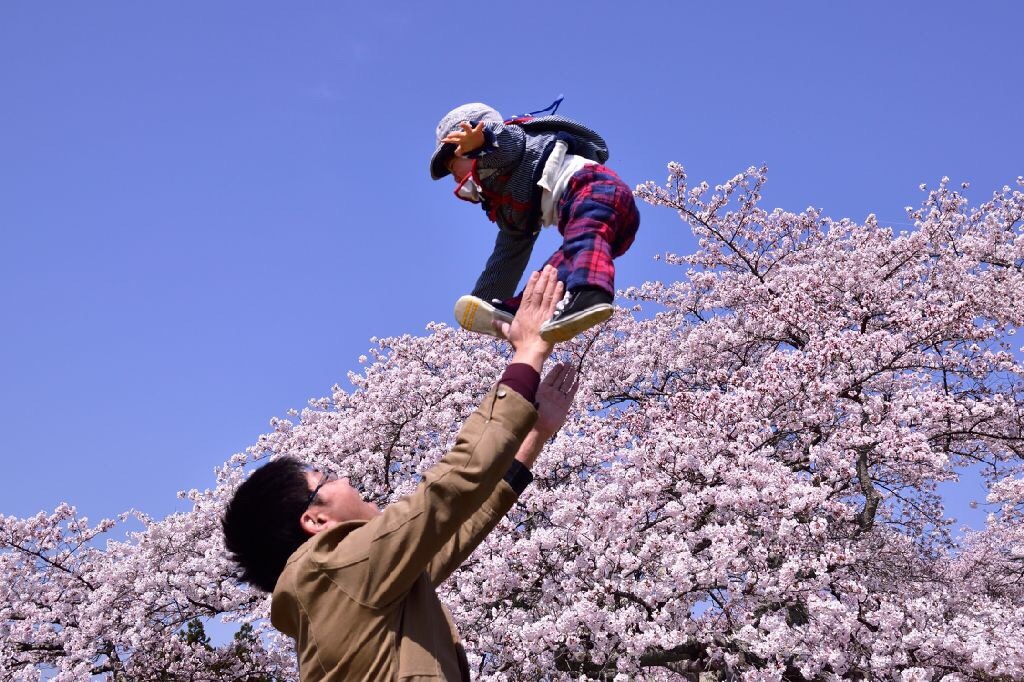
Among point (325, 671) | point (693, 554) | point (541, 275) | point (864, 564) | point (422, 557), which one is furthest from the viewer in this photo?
point (864, 564)

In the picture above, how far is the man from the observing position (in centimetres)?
205

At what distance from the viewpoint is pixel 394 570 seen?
206cm

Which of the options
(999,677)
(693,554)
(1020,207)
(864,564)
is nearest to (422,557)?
(693,554)

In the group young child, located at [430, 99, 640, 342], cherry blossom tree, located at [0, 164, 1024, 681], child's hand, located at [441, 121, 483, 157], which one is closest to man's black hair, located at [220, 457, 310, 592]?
young child, located at [430, 99, 640, 342]

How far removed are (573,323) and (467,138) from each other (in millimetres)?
893

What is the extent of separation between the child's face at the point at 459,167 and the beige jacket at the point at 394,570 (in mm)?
1249

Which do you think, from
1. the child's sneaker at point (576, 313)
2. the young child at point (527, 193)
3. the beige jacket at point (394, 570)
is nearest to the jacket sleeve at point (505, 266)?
the young child at point (527, 193)

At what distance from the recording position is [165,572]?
10234mm

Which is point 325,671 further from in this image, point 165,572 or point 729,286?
point 729,286

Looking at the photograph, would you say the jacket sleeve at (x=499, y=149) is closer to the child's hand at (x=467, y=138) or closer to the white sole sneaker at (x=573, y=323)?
the child's hand at (x=467, y=138)

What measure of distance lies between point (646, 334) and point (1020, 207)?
19.4 ft

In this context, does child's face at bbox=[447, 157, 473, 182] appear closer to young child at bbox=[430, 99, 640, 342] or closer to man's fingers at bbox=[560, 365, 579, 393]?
young child at bbox=[430, 99, 640, 342]

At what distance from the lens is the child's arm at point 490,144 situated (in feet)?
9.78

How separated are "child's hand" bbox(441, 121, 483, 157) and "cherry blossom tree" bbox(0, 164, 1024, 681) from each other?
4318 mm
